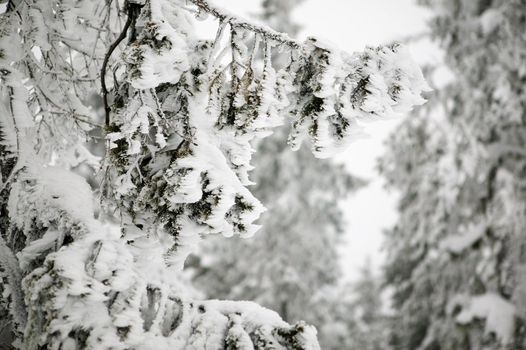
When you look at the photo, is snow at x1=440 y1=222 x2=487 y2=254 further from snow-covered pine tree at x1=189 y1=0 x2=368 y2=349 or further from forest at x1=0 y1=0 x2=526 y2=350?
forest at x1=0 y1=0 x2=526 y2=350

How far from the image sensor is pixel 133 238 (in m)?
1.51

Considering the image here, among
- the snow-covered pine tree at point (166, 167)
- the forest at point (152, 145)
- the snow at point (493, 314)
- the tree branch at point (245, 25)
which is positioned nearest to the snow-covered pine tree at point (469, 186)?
the snow at point (493, 314)

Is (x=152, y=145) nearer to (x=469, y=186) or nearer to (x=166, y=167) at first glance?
(x=166, y=167)

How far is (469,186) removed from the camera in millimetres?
7098

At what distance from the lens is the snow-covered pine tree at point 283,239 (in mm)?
10219

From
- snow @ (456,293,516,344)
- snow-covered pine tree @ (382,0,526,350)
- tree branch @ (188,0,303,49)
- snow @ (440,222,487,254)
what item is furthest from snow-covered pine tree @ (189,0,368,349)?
tree branch @ (188,0,303,49)

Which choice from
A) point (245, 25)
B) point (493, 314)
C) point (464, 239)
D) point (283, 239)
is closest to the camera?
point (245, 25)

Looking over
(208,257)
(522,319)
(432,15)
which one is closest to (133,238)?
(522,319)

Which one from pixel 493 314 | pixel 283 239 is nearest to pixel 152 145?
pixel 493 314

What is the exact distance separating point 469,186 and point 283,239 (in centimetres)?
506

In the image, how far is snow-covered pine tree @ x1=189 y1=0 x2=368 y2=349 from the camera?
33.5 ft

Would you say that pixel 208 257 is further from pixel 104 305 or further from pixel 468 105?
pixel 104 305

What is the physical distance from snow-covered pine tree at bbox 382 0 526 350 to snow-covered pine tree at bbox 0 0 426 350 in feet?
21.1

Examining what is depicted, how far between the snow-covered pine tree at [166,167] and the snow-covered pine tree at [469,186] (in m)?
6.42
